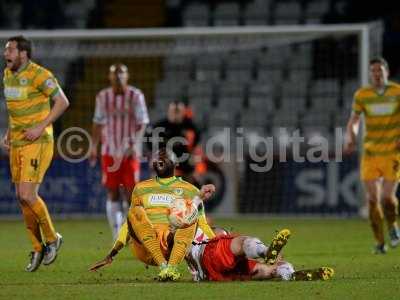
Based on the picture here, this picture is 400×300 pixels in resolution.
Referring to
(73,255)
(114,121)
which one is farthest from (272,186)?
(73,255)

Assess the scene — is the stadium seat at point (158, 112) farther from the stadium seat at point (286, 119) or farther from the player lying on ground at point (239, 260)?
the player lying on ground at point (239, 260)

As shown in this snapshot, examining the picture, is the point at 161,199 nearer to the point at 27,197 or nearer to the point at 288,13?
the point at 27,197

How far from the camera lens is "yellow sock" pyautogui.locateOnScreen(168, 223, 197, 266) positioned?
845 centimetres

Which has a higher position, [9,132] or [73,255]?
[9,132]

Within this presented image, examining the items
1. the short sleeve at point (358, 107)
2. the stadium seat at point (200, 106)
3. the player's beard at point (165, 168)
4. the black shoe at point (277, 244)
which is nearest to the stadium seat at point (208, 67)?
the stadium seat at point (200, 106)

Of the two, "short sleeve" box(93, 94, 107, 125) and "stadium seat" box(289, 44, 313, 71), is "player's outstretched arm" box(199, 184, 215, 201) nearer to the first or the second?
"short sleeve" box(93, 94, 107, 125)

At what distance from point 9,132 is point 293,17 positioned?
1299 cm

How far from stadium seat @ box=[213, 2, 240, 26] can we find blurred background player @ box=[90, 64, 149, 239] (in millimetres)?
9604

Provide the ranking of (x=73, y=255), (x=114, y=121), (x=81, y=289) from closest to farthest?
(x=81, y=289)
(x=73, y=255)
(x=114, y=121)

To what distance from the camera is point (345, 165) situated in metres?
18.4

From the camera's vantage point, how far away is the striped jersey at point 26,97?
10.2 m

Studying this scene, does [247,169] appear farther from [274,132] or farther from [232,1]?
[232,1]

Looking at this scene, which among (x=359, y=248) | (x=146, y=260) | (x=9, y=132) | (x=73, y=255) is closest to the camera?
(x=146, y=260)

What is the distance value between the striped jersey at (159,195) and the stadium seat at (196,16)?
14099 millimetres
